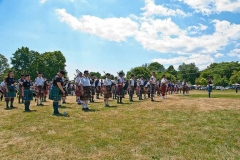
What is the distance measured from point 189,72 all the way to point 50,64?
9467 cm

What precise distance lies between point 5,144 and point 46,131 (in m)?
1.60

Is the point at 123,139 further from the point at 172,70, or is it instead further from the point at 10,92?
the point at 172,70

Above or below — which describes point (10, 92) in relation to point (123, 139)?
above

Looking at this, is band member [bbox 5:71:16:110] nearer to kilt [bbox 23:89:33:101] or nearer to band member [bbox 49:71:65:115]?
kilt [bbox 23:89:33:101]

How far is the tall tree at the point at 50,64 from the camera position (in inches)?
3351

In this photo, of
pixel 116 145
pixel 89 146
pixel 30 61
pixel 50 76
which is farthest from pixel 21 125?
pixel 30 61

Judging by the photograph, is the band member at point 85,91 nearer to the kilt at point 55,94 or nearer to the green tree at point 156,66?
the kilt at point 55,94

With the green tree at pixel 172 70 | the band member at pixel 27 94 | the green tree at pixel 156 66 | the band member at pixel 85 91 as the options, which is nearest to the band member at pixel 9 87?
the band member at pixel 27 94

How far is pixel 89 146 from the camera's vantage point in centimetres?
621

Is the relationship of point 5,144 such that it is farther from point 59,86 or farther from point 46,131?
point 59,86

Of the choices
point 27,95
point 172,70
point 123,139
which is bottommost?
point 123,139

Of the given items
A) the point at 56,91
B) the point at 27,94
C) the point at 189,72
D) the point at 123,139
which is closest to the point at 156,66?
the point at 189,72

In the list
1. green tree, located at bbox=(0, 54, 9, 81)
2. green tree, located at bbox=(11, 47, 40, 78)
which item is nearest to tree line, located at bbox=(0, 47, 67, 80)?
green tree, located at bbox=(11, 47, 40, 78)

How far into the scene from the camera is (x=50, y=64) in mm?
86938
